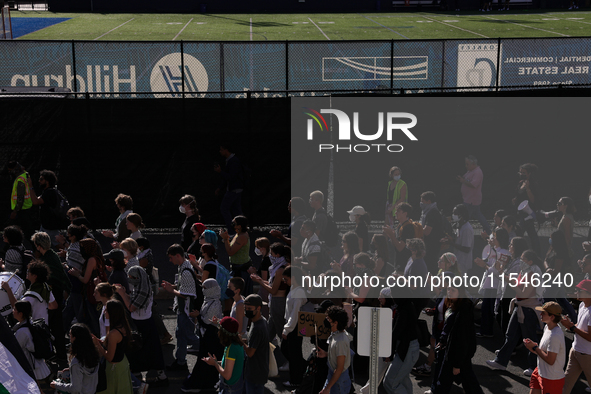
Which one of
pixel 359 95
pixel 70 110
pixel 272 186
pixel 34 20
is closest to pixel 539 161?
pixel 359 95

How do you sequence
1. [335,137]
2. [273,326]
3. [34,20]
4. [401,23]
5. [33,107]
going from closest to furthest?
1. [273,326]
2. [33,107]
3. [335,137]
4. [401,23]
5. [34,20]

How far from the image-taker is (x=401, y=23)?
53.2 m

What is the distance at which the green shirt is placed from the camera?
6.49 metres

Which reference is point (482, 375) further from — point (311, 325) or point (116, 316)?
point (116, 316)

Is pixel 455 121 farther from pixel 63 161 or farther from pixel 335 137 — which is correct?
pixel 63 161

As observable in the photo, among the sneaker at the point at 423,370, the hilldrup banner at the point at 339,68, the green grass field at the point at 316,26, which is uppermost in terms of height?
the green grass field at the point at 316,26

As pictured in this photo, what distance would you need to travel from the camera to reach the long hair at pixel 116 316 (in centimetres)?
640

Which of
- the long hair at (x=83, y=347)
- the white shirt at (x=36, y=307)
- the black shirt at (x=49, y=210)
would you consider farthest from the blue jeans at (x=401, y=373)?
the black shirt at (x=49, y=210)

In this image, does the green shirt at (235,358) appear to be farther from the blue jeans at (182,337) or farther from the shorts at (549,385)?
the shorts at (549,385)

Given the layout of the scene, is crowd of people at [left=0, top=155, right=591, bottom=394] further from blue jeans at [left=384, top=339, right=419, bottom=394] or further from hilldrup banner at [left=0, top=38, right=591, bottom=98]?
hilldrup banner at [left=0, top=38, right=591, bottom=98]

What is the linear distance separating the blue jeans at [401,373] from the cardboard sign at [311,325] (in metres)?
→ 0.91

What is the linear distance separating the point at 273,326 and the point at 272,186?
5.89 metres

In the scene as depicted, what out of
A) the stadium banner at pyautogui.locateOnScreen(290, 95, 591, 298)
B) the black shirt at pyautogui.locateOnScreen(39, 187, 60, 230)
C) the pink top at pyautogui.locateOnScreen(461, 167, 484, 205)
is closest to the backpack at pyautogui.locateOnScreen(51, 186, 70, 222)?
the black shirt at pyautogui.locateOnScreen(39, 187, 60, 230)

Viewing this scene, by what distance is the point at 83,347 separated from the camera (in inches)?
242
